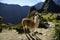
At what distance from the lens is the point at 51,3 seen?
256 ft

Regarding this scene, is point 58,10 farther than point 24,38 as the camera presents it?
Yes

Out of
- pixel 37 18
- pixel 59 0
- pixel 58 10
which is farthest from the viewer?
pixel 59 0

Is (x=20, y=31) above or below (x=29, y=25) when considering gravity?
below

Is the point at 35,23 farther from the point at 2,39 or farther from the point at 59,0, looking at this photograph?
the point at 59,0

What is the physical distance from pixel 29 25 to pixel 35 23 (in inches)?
20.6

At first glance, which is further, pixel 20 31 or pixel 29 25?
pixel 20 31

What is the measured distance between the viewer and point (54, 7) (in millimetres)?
78000

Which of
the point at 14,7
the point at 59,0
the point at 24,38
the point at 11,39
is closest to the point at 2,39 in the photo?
the point at 11,39

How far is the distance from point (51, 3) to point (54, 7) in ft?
6.36

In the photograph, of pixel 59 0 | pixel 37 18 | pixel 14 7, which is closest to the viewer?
pixel 37 18

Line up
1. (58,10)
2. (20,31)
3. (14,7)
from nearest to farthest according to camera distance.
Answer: (20,31) < (58,10) < (14,7)

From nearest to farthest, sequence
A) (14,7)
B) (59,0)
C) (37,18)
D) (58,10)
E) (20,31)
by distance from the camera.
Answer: (37,18), (20,31), (58,10), (59,0), (14,7)

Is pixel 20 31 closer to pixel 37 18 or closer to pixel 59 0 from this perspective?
pixel 37 18

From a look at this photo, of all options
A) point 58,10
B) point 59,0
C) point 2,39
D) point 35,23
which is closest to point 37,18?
point 35,23
